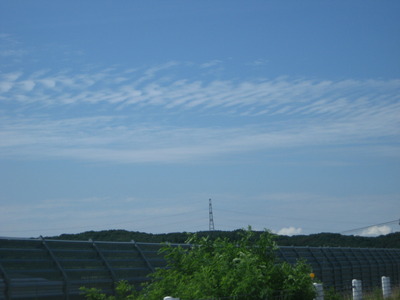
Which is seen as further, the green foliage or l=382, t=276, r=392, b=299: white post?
l=382, t=276, r=392, b=299: white post

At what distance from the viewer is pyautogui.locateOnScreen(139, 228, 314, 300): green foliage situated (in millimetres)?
12820

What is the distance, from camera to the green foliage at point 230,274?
1282 centimetres

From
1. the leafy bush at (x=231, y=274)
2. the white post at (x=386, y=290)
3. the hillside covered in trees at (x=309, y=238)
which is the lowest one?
the white post at (x=386, y=290)

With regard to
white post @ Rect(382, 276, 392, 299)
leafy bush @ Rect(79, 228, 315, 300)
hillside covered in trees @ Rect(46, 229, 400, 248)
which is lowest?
white post @ Rect(382, 276, 392, 299)

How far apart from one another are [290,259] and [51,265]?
1483 cm

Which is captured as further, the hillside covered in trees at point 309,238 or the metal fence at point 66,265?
the hillside covered in trees at point 309,238

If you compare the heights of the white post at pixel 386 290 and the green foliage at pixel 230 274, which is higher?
the green foliage at pixel 230 274

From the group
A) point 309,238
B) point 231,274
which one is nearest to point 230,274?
point 231,274

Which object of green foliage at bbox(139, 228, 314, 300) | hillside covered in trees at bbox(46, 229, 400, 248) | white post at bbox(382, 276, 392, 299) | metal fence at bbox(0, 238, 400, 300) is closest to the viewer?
green foliage at bbox(139, 228, 314, 300)

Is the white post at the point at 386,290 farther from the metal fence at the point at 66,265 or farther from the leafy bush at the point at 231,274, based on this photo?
the leafy bush at the point at 231,274

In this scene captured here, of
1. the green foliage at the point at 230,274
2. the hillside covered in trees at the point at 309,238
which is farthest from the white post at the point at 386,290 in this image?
the hillside covered in trees at the point at 309,238

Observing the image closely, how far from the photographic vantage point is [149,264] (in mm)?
19234

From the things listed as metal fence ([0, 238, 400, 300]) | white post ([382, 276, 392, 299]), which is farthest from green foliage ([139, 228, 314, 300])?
white post ([382, 276, 392, 299])

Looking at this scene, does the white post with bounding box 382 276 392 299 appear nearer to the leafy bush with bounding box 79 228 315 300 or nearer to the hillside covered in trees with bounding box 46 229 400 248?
the leafy bush with bounding box 79 228 315 300
